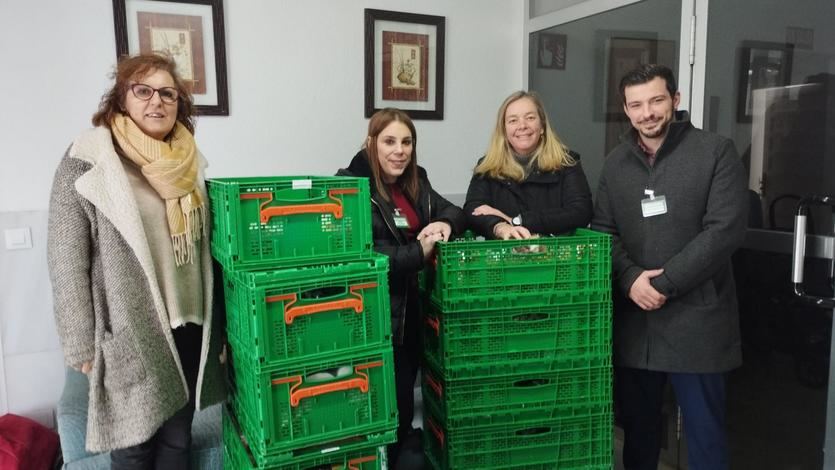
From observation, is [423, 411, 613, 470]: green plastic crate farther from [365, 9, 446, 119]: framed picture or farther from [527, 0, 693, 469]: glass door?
[365, 9, 446, 119]: framed picture

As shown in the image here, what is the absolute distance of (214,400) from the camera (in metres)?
1.86

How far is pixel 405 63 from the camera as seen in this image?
328 centimetres

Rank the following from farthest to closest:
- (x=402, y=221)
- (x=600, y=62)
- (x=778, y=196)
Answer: (x=600, y=62)
(x=778, y=196)
(x=402, y=221)

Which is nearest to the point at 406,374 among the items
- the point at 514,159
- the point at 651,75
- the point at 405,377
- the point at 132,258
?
the point at 405,377

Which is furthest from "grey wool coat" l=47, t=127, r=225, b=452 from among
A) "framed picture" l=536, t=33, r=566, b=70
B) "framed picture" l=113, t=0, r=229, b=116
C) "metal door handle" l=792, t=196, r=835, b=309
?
"framed picture" l=536, t=33, r=566, b=70

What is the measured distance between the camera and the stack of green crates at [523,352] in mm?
1860

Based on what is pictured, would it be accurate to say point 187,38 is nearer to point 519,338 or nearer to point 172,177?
point 172,177

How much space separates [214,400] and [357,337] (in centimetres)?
56

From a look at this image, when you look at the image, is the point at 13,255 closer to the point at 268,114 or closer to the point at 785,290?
the point at 268,114

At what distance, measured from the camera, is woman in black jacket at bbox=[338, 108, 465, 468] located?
1924mm

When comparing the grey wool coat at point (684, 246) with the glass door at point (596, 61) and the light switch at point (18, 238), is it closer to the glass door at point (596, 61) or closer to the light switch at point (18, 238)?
the glass door at point (596, 61)

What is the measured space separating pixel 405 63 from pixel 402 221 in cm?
151

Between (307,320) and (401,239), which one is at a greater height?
(401,239)

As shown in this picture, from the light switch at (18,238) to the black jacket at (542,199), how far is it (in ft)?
6.41
